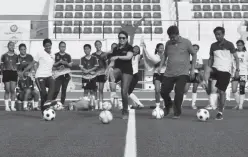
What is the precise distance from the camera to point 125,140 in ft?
19.0

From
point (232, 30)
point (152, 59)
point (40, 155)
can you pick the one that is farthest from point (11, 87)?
point (232, 30)

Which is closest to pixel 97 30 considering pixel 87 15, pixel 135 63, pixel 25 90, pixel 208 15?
pixel 87 15

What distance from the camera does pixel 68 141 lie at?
18.8 feet

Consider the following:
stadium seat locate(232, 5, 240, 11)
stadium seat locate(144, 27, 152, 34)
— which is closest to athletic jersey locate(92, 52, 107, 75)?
stadium seat locate(144, 27, 152, 34)

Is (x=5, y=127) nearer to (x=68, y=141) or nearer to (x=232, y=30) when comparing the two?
(x=68, y=141)

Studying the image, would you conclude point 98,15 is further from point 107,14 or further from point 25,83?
point 25,83

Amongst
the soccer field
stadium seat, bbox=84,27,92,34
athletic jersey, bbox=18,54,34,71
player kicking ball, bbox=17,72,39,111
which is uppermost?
stadium seat, bbox=84,27,92,34

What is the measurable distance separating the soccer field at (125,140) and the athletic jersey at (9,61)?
4918 millimetres

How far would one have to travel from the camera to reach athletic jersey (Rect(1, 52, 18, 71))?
41.1 ft

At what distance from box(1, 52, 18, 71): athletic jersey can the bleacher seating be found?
21.4m

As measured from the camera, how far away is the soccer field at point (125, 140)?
16.0 ft

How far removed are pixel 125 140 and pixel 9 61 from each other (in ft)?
24.6

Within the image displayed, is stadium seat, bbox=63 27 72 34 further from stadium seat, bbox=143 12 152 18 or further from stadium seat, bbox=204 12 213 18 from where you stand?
stadium seat, bbox=204 12 213 18

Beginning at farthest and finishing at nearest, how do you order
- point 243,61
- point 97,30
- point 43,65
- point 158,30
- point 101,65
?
point 97,30 < point 158,30 < point 243,61 < point 101,65 < point 43,65
